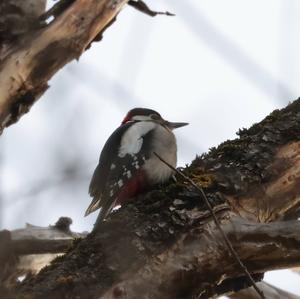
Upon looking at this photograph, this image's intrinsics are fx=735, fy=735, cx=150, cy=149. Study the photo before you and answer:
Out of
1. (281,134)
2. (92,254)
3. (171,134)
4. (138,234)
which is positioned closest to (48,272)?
(92,254)

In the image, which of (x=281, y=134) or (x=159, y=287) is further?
(x=281, y=134)

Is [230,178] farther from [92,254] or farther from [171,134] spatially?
[171,134]

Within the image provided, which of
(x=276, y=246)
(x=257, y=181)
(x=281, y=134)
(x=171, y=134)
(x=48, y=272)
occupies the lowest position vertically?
(x=276, y=246)

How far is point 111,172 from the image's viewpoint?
12.8 feet

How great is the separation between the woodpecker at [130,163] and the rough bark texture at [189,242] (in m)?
0.64

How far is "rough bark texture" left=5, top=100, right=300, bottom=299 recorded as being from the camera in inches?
99.3

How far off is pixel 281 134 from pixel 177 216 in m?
0.71

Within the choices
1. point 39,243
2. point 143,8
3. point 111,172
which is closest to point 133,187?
point 111,172

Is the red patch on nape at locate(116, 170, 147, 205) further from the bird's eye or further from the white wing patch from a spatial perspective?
the bird's eye

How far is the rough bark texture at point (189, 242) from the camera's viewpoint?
252cm

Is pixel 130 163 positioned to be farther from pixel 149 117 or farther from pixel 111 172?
pixel 149 117

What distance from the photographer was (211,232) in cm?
267

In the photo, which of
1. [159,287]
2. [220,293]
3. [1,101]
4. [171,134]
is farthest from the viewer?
[171,134]

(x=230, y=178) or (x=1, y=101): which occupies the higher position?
(x=1, y=101)
